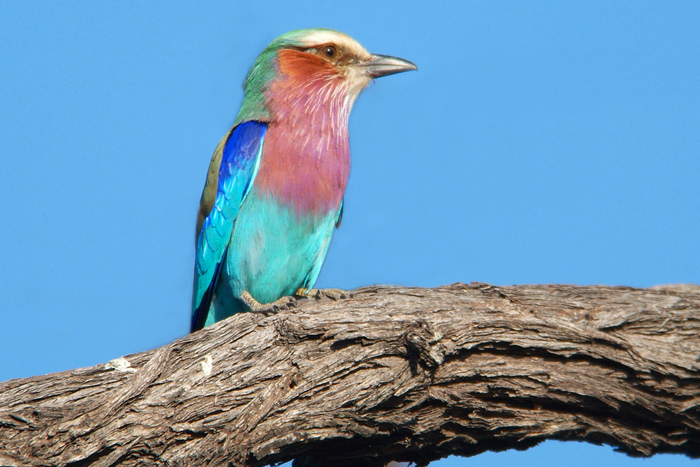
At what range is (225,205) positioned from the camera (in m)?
5.30

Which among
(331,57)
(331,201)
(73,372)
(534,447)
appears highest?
(331,57)

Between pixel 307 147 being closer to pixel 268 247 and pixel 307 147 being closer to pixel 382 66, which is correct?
pixel 268 247

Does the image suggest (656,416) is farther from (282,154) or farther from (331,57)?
(331,57)

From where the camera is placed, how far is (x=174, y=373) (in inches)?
156

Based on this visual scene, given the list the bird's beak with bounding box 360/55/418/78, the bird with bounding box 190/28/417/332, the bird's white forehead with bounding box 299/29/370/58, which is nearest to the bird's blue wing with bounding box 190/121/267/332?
the bird with bounding box 190/28/417/332

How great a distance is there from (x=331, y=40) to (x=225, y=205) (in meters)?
1.43

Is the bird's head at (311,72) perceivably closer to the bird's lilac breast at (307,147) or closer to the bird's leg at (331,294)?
the bird's lilac breast at (307,147)

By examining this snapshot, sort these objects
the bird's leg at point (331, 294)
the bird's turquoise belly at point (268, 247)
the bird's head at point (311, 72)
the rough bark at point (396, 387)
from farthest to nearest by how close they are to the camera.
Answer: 1. the bird's head at point (311, 72)
2. the bird's turquoise belly at point (268, 247)
3. the bird's leg at point (331, 294)
4. the rough bark at point (396, 387)

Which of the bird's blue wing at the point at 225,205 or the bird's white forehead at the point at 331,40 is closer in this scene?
the bird's blue wing at the point at 225,205

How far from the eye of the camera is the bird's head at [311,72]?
5551 mm

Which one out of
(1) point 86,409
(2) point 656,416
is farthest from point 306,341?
(2) point 656,416

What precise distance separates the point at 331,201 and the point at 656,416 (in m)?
2.40

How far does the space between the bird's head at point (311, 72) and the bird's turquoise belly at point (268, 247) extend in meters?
0.74

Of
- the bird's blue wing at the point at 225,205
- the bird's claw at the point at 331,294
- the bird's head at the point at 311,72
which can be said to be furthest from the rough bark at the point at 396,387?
the bird's head at the point at 311,72
